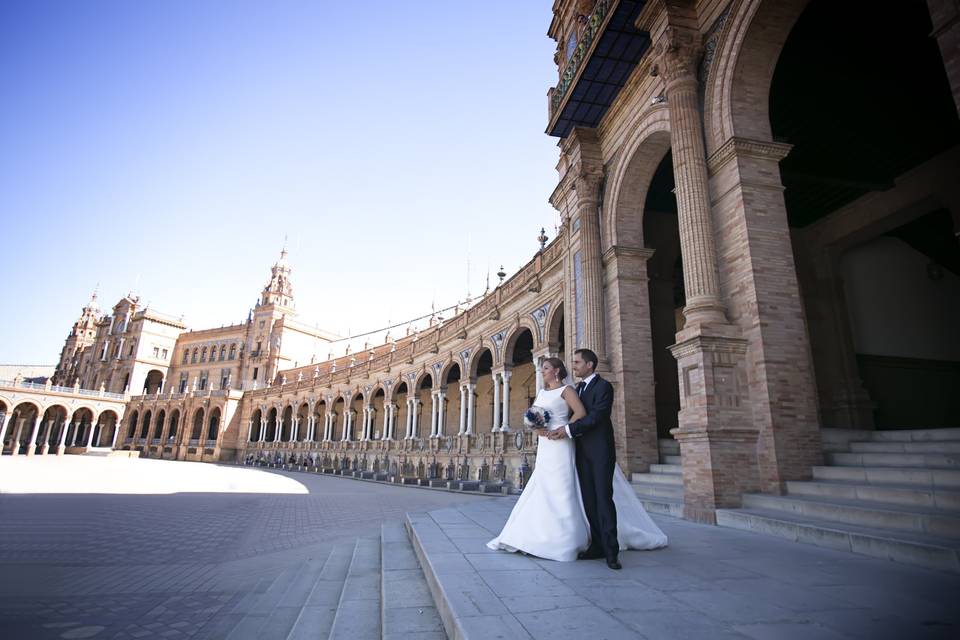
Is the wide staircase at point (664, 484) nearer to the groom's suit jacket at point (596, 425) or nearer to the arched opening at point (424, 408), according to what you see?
the groom's suit jacket at point (596, 425)

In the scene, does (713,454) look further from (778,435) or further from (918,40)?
(918,40)

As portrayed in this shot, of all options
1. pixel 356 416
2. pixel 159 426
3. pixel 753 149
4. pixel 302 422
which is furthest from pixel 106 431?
pixel 753 149

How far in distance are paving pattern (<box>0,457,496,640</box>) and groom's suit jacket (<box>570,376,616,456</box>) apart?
2847 mm

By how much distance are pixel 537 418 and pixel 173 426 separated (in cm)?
6565

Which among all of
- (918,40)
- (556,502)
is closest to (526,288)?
(918,40)

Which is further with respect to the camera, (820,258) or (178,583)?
(820,258)

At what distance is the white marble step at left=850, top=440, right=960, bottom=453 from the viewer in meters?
5.74

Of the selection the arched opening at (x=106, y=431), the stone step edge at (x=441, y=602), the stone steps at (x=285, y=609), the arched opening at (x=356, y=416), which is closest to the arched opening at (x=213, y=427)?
the arched opening at (x=106, y=431)

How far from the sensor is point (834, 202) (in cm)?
1317

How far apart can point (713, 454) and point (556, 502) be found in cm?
332

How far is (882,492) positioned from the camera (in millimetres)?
5133

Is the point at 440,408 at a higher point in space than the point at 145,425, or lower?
higher

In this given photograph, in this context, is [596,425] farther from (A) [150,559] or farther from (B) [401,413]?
(B) [401,413]

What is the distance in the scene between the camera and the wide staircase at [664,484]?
287 inches
